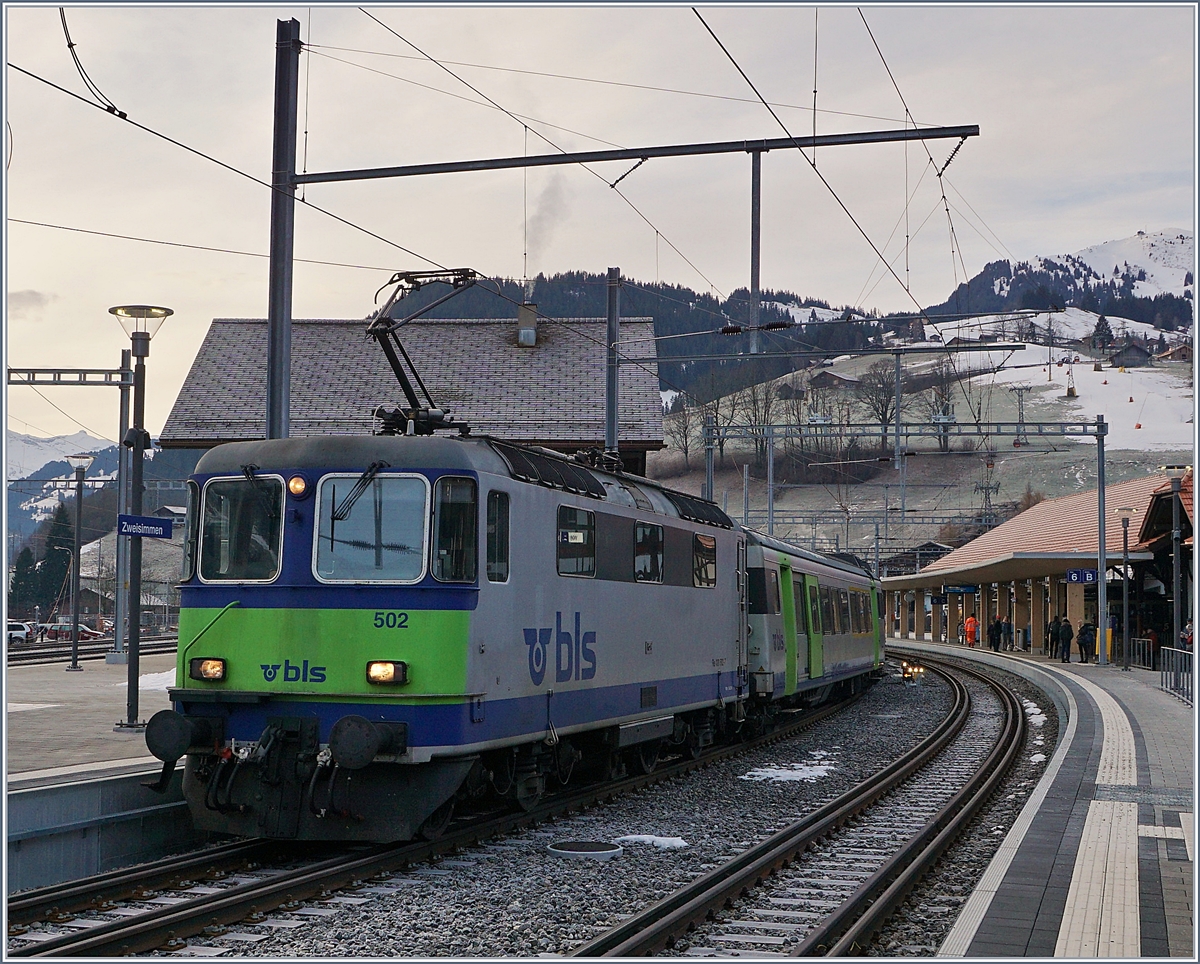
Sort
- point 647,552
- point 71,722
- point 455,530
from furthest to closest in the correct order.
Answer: point 71,722 < point 647,552 < point 455,530

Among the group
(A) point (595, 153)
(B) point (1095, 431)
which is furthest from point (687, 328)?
(A) point (595, 153)

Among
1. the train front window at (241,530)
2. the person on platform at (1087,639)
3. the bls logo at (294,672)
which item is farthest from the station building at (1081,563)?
the bls logo at (294,672)

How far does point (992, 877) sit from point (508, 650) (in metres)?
3.96

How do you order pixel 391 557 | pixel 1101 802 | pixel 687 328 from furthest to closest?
pixel 687 328 < pixel 1101 802 < pixel 391 557

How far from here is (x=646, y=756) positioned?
14805 mm

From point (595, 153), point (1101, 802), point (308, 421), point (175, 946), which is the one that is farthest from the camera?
point (308, 421)

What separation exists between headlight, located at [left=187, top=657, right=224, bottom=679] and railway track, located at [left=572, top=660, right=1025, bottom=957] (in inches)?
156

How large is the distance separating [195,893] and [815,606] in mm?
16812

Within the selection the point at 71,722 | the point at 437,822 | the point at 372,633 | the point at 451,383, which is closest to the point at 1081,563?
the point at 451,383

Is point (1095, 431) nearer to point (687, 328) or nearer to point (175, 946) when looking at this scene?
point (175, 946)

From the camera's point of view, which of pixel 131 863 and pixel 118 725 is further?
pixel 118 725

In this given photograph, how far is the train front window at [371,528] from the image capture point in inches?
384

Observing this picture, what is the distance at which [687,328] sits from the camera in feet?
454

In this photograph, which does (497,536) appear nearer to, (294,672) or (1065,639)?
(294,672)
